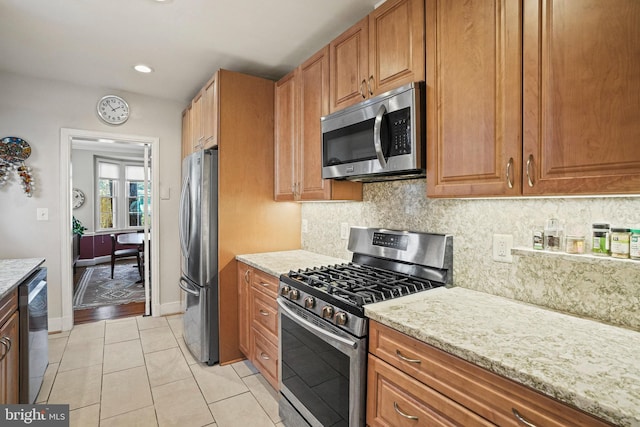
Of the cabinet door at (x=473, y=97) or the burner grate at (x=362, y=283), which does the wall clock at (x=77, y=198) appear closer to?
the burner grate at (x=362, y=283)

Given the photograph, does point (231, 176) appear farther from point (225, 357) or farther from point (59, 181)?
point (59, 181)

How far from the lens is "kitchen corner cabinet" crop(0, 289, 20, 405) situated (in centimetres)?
160

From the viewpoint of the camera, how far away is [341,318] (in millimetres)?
1446

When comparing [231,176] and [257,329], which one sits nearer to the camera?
[257,329]

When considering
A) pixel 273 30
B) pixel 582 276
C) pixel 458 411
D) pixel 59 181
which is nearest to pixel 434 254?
pixel 582 276

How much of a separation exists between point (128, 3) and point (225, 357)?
2.53 metres

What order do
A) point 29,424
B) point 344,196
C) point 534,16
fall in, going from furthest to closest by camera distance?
point 344,196, point 29,424, point 534,16

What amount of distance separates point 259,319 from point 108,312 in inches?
102

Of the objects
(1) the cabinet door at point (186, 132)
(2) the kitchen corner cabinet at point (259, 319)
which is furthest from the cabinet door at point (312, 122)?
(1) the cabinet door at point (186, 132)

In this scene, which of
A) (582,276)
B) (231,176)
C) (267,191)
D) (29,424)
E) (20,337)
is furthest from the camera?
(267,191)

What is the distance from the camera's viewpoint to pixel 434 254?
1.75 meters

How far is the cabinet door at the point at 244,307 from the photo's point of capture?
8.18 ft

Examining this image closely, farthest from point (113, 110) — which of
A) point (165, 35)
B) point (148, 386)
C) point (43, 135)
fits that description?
point (148, 386)

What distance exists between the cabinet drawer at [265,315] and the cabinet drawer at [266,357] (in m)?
0.06
